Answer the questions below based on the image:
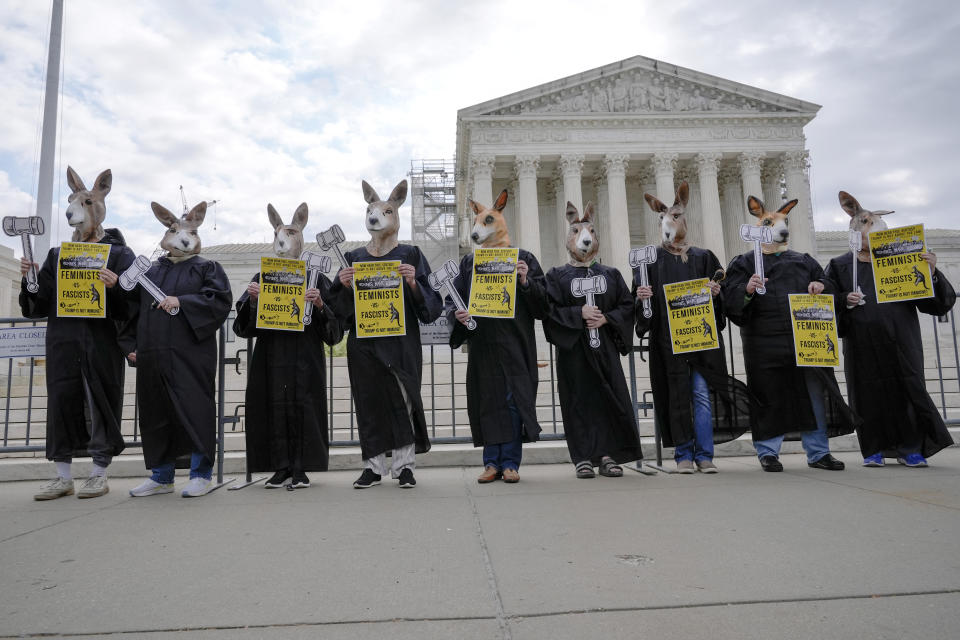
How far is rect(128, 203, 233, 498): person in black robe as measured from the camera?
4.87 m

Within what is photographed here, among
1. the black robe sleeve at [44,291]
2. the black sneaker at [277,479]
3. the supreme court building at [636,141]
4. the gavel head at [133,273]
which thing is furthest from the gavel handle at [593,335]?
the supreme court building at [636,141]

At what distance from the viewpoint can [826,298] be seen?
549 cm

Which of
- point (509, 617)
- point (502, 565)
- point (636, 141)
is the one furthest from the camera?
point (636, 141)

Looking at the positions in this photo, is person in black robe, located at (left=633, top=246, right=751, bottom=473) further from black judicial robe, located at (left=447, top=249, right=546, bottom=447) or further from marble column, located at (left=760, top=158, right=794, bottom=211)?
marble column, located at (left=760, top=158, right=794, bottom=211)

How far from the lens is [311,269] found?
17.4 ft

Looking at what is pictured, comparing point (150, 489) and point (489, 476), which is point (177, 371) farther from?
point (489, 476)

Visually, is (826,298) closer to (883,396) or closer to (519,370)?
(883,396)

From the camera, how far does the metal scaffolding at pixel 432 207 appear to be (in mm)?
45734

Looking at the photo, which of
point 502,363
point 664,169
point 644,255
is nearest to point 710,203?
point 664,169

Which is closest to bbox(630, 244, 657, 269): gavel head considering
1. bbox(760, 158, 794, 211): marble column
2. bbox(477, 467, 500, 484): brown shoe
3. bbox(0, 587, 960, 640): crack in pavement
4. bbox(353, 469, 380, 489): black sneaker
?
bbox(477, 467, 500, 484): brown shoe

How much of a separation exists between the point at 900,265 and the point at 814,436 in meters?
1.64

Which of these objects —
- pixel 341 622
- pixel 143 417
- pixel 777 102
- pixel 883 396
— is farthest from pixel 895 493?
pixel 777 102

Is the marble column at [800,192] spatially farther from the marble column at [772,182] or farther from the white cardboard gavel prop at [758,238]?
the white cardboard gavel prop at [758,238]

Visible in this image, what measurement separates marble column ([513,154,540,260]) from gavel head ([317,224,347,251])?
29.5 metres
